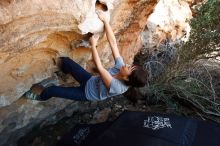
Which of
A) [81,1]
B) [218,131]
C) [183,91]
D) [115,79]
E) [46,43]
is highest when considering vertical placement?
[81,1]

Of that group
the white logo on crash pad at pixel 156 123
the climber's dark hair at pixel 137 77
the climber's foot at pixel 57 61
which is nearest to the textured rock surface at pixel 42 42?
the climber's foot at pixel 57 61

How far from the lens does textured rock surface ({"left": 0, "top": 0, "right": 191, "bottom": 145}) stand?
3619 millimetres

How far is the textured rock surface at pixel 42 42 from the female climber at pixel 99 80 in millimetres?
135

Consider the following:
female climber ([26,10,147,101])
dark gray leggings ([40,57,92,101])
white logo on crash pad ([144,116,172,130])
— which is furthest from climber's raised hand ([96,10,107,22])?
white logo on crash pad ([144,116,172,130])

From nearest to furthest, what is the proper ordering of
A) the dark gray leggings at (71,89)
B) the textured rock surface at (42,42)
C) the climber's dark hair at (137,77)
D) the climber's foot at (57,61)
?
1. the textured rock surface at (42,42)
2. the climber's dark hair at (137,77)
3. the dark gray leggings at (71,89)
4. the climber's foot at (57,61)

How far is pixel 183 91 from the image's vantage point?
623 centimetres

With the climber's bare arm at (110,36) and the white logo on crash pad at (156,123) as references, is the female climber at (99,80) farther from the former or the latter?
the white logo on crash pad at (156,123)

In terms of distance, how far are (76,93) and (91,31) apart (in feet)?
2.43

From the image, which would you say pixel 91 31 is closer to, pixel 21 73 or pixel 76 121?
pixel 21 73

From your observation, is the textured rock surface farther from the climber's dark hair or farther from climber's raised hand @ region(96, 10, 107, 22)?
the climber's dark hair

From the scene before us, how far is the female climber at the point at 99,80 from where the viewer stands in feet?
12.8

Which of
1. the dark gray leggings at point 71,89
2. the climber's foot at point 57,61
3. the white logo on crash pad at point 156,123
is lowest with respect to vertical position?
the white logo on crash pad at point 156,123

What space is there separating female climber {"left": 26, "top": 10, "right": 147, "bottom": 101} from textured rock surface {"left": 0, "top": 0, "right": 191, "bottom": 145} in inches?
5.3

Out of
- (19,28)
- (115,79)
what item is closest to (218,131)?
(115,79)
